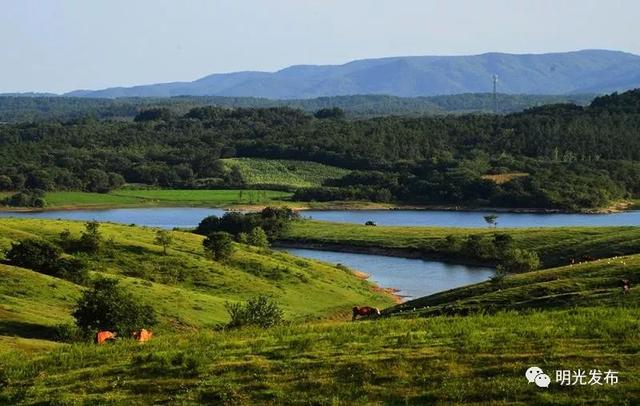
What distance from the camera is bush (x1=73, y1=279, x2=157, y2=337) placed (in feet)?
123

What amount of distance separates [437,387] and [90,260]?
48.7m

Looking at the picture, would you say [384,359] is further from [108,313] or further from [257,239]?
[257,239]

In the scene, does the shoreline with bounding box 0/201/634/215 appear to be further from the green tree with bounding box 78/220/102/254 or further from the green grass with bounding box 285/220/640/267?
the green tree with bounding box 78/220/102/254

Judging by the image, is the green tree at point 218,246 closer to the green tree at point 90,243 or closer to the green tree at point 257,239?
the green tree at point 90,243

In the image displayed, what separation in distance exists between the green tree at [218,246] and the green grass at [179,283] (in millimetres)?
748

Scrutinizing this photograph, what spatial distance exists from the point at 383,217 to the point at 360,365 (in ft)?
492

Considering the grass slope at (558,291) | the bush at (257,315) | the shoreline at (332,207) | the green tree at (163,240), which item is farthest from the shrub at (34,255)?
the shoreline at (332,207)

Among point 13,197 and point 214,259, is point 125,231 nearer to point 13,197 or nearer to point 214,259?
point 214,259

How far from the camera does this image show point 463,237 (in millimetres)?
112688

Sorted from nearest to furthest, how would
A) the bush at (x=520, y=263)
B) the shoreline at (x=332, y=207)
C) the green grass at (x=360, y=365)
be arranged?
1. the green grass at (x=360, y=365)
2. the bush at (x=520, y=263)
3. the shoreline at (x=332, y=207)

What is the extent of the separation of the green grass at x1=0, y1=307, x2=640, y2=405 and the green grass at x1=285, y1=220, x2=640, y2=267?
5693cm

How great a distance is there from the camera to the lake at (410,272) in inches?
3297

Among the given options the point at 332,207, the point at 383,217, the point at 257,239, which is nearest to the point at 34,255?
the point at 257,239

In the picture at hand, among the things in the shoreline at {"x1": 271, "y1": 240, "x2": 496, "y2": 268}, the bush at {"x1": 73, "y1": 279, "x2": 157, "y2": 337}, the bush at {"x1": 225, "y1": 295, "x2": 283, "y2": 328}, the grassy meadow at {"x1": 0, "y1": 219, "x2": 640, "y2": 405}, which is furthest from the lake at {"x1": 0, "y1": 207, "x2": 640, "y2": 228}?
the grassy meadow at {"x1": 0, "y1": 219, "x2": 640, "y2": 405}
